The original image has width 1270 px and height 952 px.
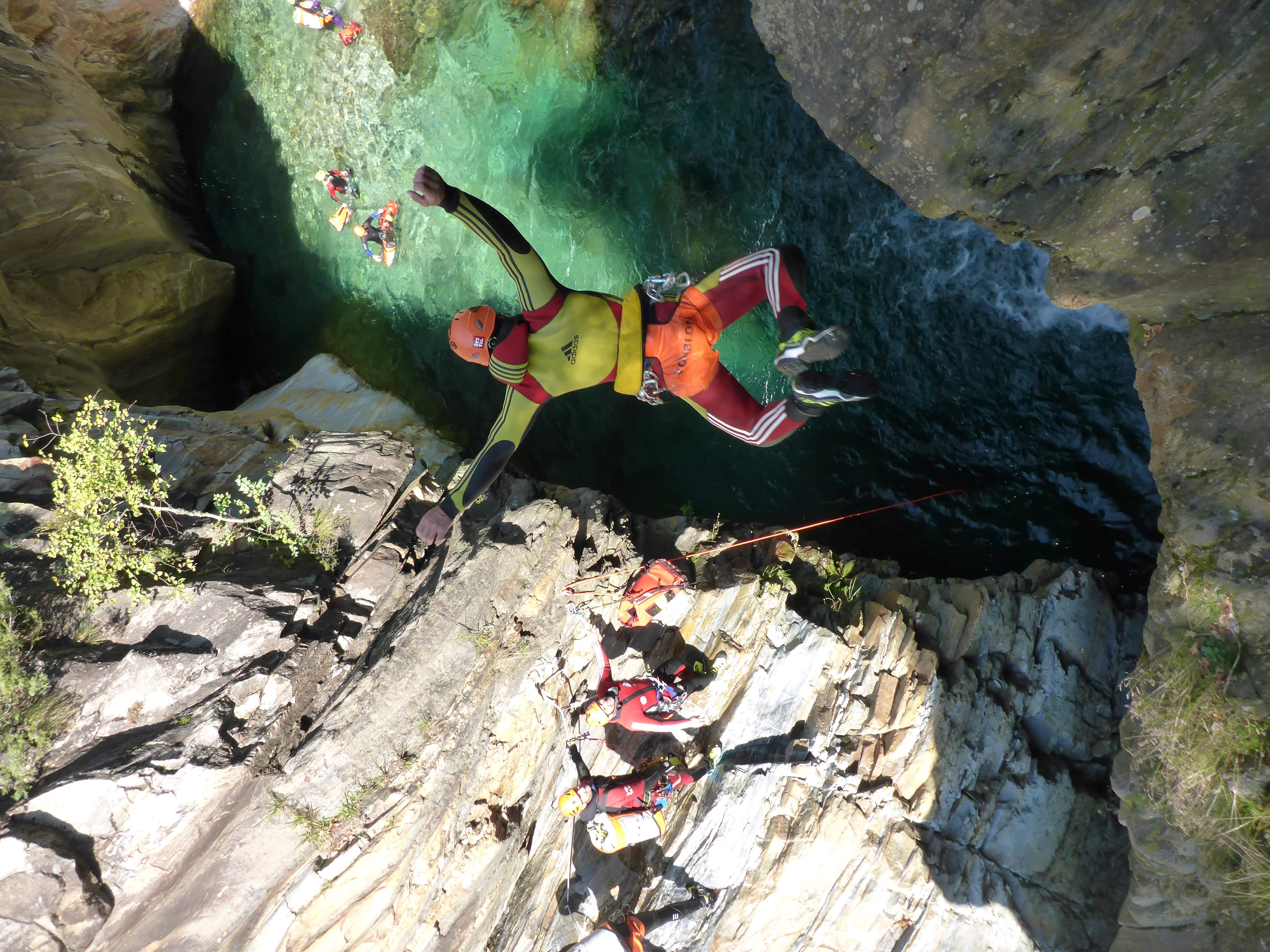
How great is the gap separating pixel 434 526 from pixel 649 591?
1.91 m

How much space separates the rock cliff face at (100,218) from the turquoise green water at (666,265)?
62cm

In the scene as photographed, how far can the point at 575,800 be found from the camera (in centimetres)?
502

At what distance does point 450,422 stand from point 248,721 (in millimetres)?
4401

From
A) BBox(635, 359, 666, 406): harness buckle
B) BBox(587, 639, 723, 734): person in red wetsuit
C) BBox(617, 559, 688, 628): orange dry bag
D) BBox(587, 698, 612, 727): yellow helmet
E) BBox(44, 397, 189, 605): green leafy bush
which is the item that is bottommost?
BBox(44, 397, 189, 605): green leafy bush

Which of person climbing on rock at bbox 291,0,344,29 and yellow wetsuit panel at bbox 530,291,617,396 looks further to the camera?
person climbing on rock at bbox 291,0,344,29

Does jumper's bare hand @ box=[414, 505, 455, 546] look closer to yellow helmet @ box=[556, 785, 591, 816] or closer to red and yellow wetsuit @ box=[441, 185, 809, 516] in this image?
red and yellow wetsuit @ box=[441, 185, 809, 516]

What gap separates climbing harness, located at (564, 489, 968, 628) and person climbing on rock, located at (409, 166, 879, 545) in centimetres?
100

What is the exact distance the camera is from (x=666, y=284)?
18.0ft

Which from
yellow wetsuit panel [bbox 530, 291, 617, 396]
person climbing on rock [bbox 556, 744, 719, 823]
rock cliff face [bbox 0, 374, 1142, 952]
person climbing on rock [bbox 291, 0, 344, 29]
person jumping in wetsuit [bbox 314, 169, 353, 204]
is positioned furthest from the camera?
person jumping in wetsuit [bbox 314, 169, 353, 204]

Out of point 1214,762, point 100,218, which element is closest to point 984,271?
point 1214,762

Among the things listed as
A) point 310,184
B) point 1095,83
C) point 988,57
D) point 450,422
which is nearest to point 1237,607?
point 1095,83

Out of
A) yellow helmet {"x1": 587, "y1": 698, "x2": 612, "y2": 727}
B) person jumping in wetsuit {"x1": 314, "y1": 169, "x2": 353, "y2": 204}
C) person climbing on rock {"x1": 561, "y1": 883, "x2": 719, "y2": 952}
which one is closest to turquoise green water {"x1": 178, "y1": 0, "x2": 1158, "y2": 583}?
person jumping in wetsuit {"x1": 314, "y1": 169, "x2": 353, "y2": 204}

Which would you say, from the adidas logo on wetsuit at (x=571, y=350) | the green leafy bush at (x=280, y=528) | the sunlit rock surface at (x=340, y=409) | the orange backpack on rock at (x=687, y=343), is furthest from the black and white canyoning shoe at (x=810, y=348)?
the green leafy bush at (x=280, y=528)

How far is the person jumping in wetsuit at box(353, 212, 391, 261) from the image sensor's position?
29.1ft
